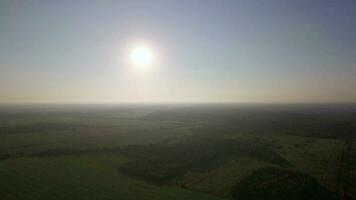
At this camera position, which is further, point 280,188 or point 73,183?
point 73,183

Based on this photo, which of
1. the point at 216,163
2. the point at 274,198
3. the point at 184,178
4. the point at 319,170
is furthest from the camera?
the point at 216,163

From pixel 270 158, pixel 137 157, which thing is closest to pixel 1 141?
pixel 137 157

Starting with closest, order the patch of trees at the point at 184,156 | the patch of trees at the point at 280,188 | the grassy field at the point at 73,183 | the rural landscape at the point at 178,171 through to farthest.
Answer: the grassy field at the point at 73,183 < the patch of trees at the point at 280,188 < the rural landscape at the point at 178,171 < the patch of trees at the point at 184,156

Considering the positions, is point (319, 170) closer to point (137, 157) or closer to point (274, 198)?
point (274, 198)

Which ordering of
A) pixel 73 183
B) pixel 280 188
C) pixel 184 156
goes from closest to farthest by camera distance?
pixel 280 188, pixel 73 183, pixel 184 156

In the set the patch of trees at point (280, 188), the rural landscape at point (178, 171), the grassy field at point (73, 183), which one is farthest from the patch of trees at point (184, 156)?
the patch of trees at point (280, 188)

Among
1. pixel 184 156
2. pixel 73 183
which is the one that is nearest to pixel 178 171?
pixel 184 156

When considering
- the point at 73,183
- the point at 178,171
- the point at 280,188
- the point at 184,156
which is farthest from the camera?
the point at 184,156

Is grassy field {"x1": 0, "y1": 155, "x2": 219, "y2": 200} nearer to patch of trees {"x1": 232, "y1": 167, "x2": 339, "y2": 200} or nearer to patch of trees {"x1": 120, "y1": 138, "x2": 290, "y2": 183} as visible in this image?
patch of trees {"x1": 120, "y1": 138, "x2": 290, "y2": 183}

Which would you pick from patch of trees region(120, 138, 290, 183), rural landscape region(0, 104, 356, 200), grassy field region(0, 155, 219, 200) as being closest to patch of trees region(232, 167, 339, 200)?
rural landscape region(0, 104, 356, 200)

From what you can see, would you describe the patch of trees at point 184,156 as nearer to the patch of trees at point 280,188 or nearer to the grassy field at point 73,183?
the grassy field at point 73,183

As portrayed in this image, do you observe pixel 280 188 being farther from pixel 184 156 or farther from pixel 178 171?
pixel 184 156
